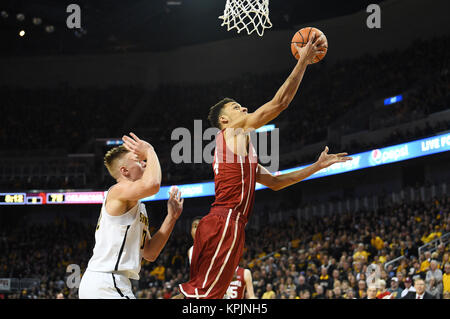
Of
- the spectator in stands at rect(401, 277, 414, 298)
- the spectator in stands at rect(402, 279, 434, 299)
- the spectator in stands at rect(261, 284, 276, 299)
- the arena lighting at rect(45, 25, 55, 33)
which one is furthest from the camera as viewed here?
the arena lighting at rect(45, 25, 55, 33)

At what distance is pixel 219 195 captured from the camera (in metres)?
4.46

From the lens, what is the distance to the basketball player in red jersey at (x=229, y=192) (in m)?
4.21

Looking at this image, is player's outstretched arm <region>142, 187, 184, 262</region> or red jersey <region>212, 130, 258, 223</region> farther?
red jersey <region>212, 130, 258, 223</region>

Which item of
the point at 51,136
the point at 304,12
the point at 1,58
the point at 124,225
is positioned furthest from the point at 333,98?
the point at 124,225

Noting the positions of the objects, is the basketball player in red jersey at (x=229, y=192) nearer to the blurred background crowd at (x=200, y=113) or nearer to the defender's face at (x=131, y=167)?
the defender's face at (x=131, y=167)

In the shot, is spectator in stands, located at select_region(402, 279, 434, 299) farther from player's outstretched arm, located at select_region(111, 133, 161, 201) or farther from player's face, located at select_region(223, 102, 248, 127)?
player's outstretched arm, located at select_region(111, 133, 161, 201)

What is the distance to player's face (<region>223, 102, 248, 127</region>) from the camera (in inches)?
179

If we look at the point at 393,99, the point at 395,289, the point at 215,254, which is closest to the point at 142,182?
the point at 215,254

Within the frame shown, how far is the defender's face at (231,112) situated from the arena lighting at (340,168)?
995 cm

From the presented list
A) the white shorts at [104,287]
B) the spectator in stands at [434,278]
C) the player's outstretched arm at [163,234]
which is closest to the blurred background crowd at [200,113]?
the spectator in stands at [434,278]

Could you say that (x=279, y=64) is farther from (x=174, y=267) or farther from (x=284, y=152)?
(x=174, y=267)

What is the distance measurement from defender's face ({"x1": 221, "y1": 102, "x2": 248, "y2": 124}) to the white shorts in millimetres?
1500

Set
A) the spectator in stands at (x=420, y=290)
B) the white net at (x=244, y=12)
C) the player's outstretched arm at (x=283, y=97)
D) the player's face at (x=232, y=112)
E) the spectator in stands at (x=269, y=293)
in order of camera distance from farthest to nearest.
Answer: the spectator in stands at (x=269, y=293)
the spectator in stands at (x=420, y=290)
the white net at (x=244, y=12)
the player's face at (x=232, y=112)
the player's outstretched arm at (x=283, y=97)

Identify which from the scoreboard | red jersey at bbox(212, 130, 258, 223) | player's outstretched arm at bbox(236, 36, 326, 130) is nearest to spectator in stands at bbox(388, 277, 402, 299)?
red jersey at bbox(212, 130, 258, 223)
